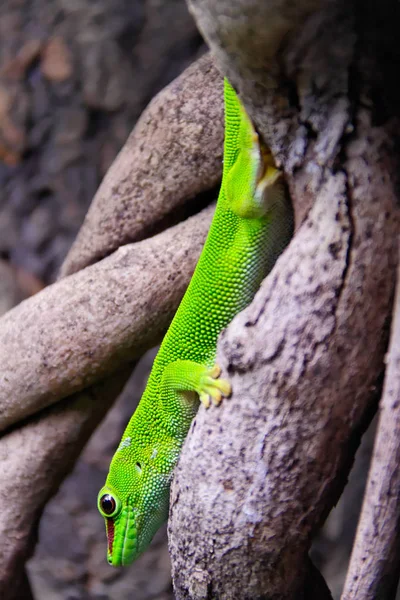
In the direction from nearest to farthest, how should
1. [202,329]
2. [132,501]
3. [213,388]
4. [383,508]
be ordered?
[383,508]
[213,388]
[202,329]
[132,501]

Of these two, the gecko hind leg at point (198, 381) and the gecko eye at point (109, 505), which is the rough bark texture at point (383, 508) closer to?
the gecko hind leg at point (198, 381)

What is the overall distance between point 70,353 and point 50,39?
3.76 feet

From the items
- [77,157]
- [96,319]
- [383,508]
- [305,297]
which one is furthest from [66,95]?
[383,508]

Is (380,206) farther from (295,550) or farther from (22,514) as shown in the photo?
(22,514)

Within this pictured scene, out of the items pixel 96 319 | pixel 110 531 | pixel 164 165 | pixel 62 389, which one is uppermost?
pixel 164 165

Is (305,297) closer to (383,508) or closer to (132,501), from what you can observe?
(383,508)

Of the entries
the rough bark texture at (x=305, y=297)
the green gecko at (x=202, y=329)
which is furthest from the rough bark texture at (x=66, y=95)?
the rough bark texture at (x=305, y=297)

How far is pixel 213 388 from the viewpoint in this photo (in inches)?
37.6

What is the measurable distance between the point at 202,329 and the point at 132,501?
0.43 meters

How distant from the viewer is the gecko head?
1.28 meters

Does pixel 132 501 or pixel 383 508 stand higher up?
pixel 383 508

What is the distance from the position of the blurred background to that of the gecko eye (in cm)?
97

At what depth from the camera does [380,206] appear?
0.77m

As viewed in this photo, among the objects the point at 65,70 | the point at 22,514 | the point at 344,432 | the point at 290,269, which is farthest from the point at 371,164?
the point at 65,70
